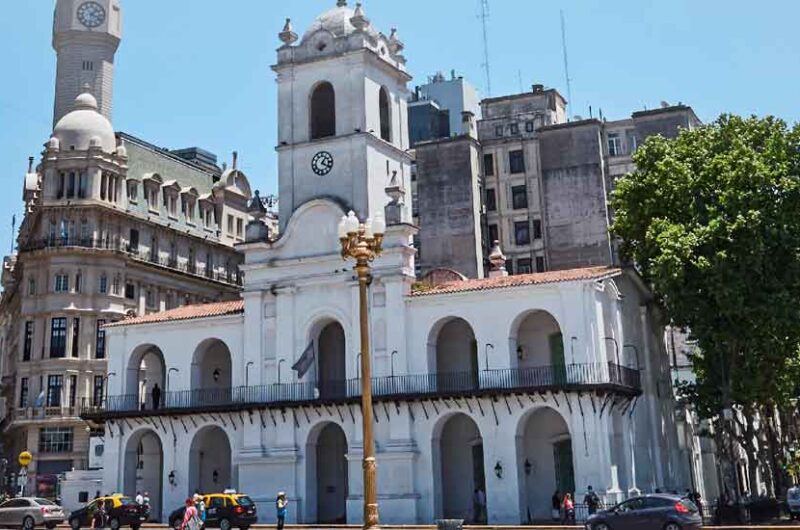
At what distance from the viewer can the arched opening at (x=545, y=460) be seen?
39719 mm

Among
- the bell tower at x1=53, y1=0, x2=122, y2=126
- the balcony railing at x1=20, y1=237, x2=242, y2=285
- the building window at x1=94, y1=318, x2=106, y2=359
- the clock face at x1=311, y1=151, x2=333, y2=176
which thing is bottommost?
the building window at x1=94, y1=318, x2=106, y2=359

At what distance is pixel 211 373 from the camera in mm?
46875

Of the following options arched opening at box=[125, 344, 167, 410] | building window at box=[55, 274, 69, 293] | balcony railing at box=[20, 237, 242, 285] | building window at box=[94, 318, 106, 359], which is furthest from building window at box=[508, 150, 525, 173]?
building window at box=[55, 274, 69, 293]

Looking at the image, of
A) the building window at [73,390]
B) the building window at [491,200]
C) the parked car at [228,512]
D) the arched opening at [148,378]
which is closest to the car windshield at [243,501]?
the parked car at [228,512]

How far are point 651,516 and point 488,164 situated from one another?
150ft

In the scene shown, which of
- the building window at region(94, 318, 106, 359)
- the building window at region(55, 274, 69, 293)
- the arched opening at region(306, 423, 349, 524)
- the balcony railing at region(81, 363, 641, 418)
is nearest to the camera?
the balcony railing at region(81, 363, 641, 418)

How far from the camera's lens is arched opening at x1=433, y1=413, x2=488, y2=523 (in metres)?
40.9

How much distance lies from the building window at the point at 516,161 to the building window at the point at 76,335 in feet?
105

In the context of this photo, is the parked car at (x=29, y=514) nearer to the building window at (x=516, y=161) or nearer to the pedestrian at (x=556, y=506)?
the pedestrian at (x=556, y=506)

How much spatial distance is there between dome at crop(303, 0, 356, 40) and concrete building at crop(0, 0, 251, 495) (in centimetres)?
2332

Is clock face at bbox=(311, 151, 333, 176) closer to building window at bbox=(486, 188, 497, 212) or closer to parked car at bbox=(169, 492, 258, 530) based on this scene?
parked car at bbox=(169, 492, 258, 530)

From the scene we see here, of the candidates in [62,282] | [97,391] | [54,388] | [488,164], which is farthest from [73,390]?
[488,164]

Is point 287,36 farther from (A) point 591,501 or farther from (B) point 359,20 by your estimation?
(A) point 591,501

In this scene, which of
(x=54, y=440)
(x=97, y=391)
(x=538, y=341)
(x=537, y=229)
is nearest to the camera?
(x=538, y=341)
